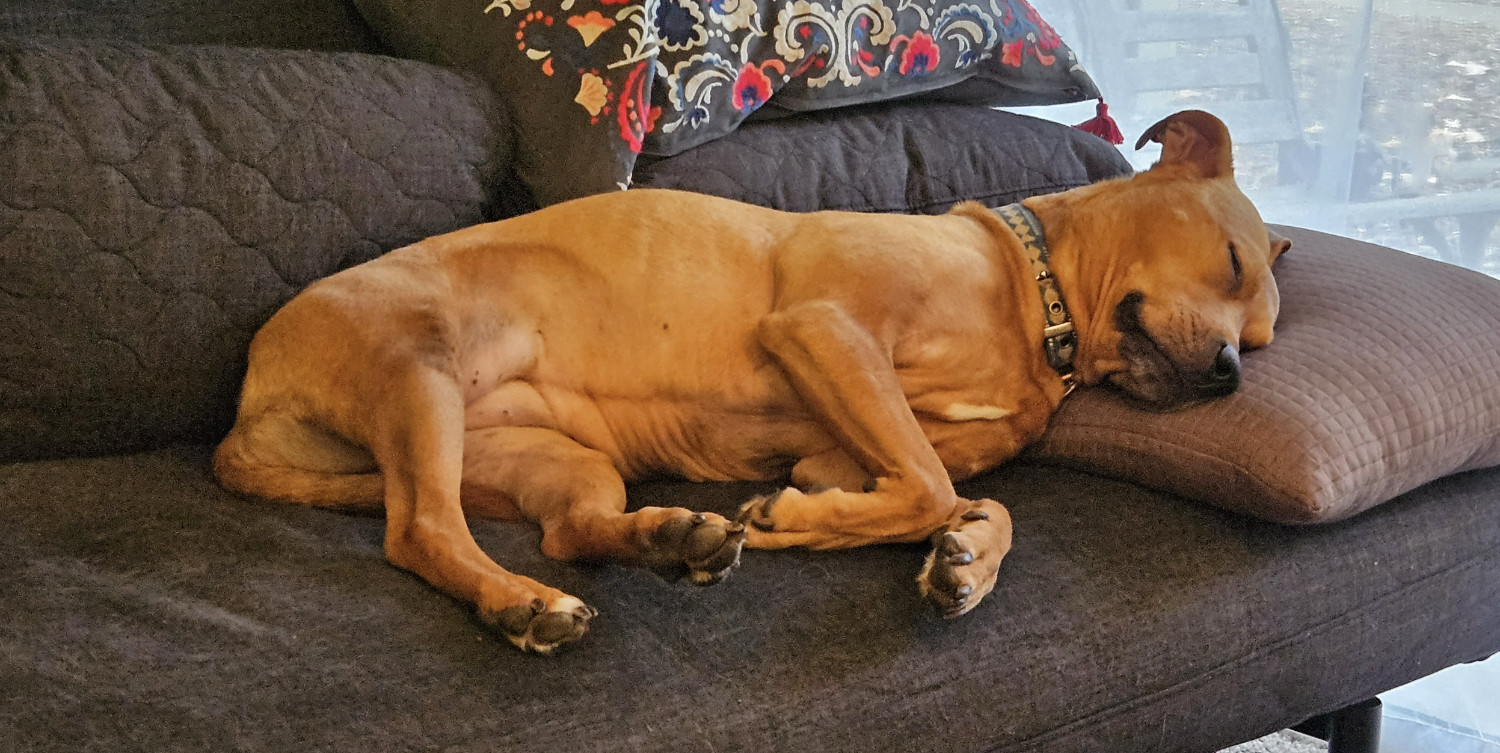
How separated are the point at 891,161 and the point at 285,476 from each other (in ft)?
4.82

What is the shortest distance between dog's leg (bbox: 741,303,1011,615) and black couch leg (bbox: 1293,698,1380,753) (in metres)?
0.77

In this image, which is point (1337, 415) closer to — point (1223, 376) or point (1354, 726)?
point (1223, 376)

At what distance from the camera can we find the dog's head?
1802mm

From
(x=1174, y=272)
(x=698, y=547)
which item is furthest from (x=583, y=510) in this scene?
(x=1174, y=272)

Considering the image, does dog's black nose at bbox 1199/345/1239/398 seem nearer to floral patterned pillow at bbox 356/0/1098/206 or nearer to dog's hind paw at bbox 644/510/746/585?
dog's hind paw at bbox 644/510/746/585

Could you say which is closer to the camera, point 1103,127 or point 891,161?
point 891,161

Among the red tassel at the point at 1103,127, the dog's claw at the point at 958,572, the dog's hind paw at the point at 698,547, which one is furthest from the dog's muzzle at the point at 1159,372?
the red tassel at the point at 1103,127

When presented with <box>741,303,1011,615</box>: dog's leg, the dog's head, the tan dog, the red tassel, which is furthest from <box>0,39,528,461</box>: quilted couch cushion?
the red tassel

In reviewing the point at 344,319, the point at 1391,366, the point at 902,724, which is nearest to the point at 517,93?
the point at 344,319

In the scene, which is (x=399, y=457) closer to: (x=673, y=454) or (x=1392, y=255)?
(x=673, y=454)

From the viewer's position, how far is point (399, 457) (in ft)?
5.14

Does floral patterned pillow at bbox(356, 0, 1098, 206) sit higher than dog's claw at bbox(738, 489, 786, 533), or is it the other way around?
floral patterned pillow at bbox(356, 0, 1098, 206)

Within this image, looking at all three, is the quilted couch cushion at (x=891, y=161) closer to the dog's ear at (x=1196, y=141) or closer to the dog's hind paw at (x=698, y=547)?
the dog's ear at (x=1196, y=141)

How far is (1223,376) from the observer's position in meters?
1.70
